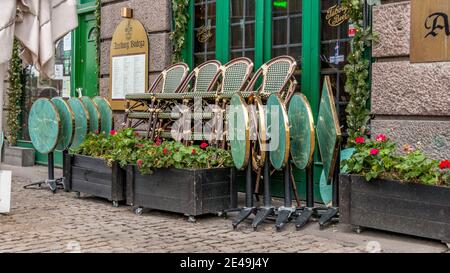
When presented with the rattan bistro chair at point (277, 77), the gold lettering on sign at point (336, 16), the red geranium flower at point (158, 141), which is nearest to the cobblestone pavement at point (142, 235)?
the red geranium flower at point (158, 141)

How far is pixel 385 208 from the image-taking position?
509 centimetres

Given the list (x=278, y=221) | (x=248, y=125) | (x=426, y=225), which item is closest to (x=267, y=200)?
(x=278, y=221)

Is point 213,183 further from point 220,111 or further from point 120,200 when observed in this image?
point 120,200

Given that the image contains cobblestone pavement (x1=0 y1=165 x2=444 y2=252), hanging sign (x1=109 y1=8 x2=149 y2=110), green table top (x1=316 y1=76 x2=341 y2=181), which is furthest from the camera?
hanging sign (x1=109 y1=8 x2=149 y2=110)

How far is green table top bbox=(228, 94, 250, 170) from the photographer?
568cm

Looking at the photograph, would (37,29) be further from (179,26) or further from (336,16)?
(336,16)

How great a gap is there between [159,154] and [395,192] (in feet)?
7.96

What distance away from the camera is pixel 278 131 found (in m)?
5.75

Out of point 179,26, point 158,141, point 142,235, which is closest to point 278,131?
point 142,235

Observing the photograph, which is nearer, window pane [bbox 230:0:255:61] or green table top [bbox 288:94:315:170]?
green table top [bbox 288:94:315:170]

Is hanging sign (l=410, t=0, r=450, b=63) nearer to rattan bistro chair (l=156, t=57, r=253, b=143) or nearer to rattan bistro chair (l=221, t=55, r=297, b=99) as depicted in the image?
rattan bistro chair (l=221, t=55, r=297, b=99)

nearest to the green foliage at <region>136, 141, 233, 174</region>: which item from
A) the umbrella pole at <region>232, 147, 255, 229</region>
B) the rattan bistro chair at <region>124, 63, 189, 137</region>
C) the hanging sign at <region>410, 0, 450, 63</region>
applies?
the umbrella pole at <region>232, 147, 255, 229</region>

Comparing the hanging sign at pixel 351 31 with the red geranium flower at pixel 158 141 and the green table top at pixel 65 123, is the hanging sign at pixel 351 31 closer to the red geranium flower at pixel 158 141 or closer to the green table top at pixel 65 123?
the red geranium flower at pixel 158 141
